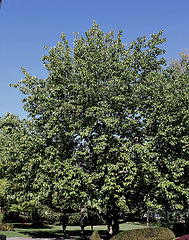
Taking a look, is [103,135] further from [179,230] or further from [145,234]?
[179,230]

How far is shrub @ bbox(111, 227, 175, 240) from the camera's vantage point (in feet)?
36.7

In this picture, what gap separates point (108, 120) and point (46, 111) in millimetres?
4637

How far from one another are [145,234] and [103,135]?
623 cm

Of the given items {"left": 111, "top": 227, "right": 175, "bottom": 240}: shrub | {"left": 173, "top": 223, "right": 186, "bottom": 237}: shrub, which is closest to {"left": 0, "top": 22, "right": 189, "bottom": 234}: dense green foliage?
{"left": 111, "top": 227, "right": 175, "bottom": 240}: shrub

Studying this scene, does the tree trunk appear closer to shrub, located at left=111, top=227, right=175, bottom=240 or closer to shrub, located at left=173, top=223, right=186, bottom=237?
shrub, located at left=111, top=227, right=175, bottom=240

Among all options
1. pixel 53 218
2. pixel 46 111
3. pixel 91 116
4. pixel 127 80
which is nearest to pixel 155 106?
pixel 127 80

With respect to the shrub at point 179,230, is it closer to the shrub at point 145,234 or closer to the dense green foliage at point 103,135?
the dense green foliage at point 103,135

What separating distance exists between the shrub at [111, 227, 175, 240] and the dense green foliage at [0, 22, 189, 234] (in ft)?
6.28

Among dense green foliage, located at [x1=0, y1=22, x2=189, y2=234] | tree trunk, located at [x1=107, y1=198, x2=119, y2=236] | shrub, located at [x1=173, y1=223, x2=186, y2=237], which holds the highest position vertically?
dense green foliage, located at [x1=0, y1=22, x2=189, y2=234]

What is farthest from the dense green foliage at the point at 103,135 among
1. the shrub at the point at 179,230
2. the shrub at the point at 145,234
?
the shrub at the point at 179,230

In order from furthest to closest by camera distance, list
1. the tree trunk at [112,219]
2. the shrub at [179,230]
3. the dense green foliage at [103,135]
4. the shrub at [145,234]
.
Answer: the shrub at [179,230] → the tree trunk at [112,219] → the dense green foliage at [103,135] → the shrub at [145,234]

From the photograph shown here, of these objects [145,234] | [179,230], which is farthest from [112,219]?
[179,230]

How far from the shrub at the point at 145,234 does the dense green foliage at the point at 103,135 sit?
6.28ft

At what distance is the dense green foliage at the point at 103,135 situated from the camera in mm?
15242
